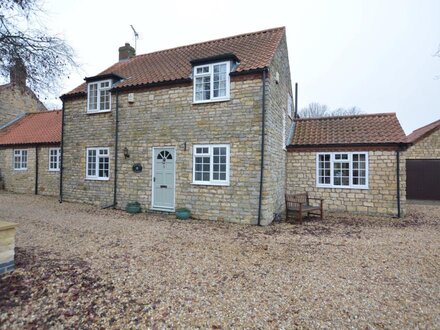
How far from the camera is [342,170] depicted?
1128 centimetres

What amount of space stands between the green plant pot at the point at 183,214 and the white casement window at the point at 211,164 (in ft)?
3.65

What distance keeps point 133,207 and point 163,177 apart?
174 cm

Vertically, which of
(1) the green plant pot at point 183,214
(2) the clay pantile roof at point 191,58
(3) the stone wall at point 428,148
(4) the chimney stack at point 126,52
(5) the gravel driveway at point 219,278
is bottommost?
(5) the gravel driveway at point 219,278

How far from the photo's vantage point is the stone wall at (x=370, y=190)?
410 inches

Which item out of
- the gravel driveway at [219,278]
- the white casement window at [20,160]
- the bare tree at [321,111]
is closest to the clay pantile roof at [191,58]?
the gravel driveway at [219,278]

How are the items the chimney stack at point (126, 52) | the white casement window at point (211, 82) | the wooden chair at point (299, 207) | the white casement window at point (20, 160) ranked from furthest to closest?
the white casement window at point (20, 160), the chimney stack at point (126, 52), the white casement window at point (211, 82), the wooden chair at point (299, 207)

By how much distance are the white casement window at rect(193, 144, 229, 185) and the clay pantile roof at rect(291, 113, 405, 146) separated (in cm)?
444

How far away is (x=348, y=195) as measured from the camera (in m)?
11.1

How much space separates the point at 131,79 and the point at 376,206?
11.8 meters

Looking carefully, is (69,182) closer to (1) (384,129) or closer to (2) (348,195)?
(2) (348,195)

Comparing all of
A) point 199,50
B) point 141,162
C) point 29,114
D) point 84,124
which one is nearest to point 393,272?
point 141,162

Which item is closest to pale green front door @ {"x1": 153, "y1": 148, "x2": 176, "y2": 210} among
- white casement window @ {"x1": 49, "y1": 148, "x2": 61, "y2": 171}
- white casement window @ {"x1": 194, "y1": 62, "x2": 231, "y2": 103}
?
white casement window @ {"x1": 194, "y1": 62, "x2": 231, "y2": 103}

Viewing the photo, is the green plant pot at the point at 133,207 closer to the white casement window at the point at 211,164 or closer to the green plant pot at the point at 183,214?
the green plant pot at the point at 183,214

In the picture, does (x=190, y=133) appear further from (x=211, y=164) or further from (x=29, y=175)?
(x=29, y=175)
